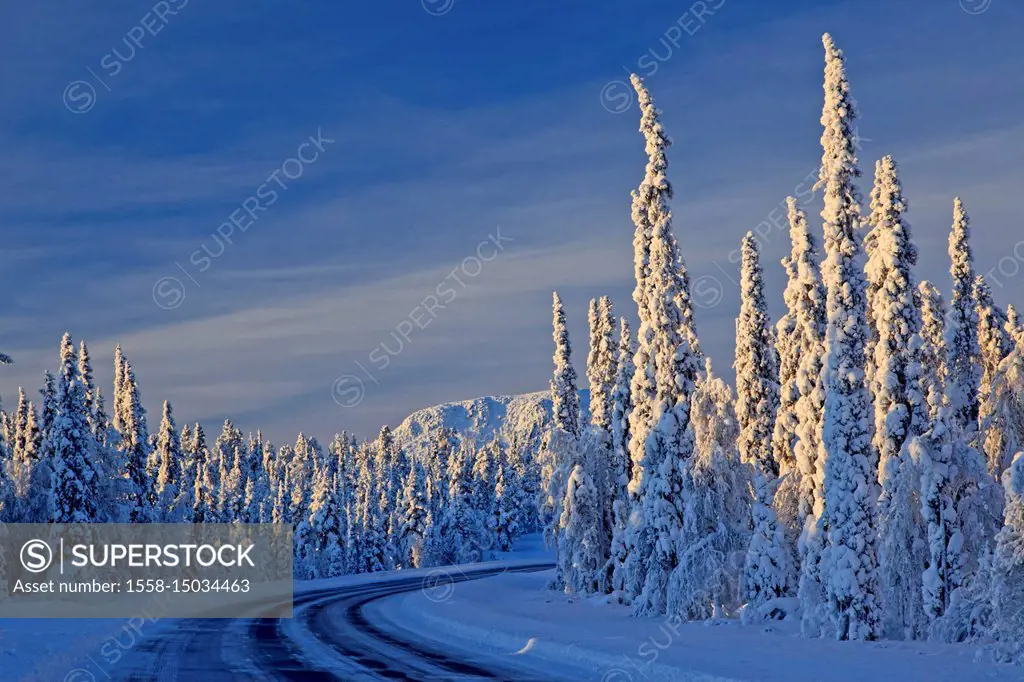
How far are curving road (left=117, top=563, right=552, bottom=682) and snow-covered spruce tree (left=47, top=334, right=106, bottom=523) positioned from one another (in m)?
18.8

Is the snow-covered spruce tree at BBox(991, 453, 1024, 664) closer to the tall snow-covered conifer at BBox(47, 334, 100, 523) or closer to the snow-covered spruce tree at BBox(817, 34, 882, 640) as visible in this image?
the snow-covered spruce tree at BBox(817, 34, 882, 640)

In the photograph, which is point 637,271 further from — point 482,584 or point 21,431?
point 21,431

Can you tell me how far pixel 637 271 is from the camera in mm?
38219

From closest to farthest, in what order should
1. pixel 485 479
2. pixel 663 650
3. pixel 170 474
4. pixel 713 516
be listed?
1. pixel 663 650
2. pixel 713 516
3. pixel 170 474
4. pixel 485 479

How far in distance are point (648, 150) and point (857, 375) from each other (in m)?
13.5

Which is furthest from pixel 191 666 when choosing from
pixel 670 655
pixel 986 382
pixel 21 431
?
pixel 21 431

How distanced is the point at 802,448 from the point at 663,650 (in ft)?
42.5

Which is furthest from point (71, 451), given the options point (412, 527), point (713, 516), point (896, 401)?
point (412, 527)

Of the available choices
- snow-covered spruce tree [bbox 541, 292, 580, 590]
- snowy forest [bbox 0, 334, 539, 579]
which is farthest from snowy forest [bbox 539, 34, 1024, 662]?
snowy forest [bbox 0, 334, 539, 579]

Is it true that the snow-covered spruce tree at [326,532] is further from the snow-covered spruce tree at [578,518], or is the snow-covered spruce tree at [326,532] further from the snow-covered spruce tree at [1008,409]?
the snow-covered spruce tree at [1008,409]

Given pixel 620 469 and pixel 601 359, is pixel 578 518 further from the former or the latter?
pixel 601 359

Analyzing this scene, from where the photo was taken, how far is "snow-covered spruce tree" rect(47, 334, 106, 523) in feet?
173

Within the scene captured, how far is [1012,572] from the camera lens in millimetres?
19328

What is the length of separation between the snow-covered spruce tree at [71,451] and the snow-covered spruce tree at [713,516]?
34.5 metres
